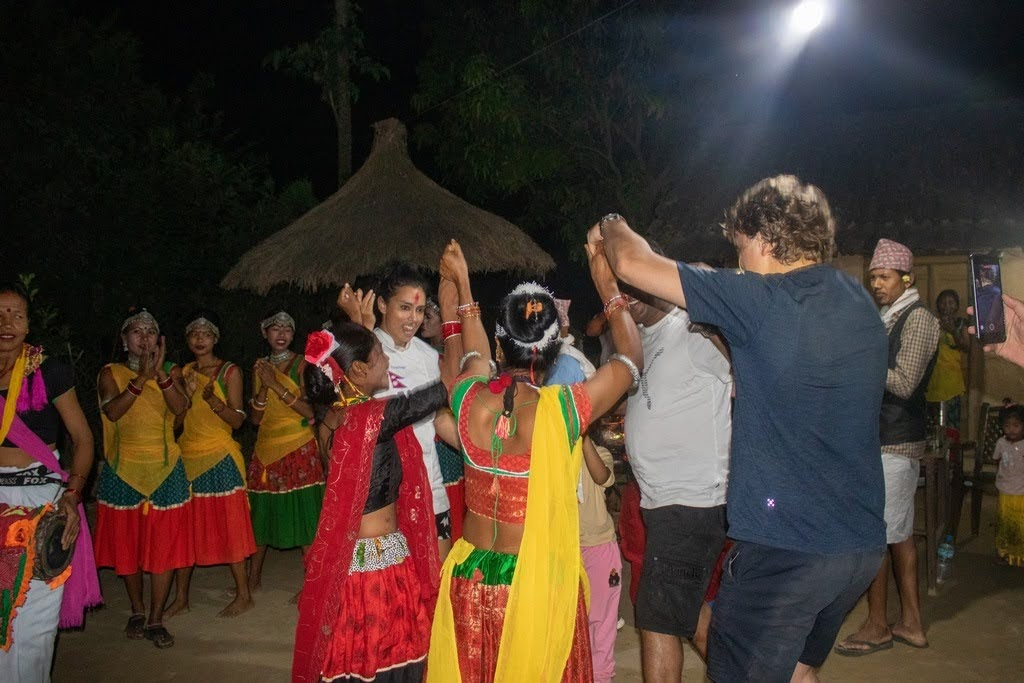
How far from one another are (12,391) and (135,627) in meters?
2.13

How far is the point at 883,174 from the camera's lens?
33.6 ft

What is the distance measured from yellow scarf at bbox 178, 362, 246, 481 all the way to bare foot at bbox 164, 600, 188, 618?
2.73 ft

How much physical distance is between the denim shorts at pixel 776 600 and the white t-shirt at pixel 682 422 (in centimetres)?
118

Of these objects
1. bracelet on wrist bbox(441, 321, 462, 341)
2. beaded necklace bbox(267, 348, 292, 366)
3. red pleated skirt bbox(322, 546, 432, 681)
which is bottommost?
red pleated skirt bbox(322, 546, 432, 681)

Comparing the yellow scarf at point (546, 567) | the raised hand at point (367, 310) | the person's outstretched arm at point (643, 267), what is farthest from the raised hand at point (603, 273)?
the raised hand at point (367, 310)

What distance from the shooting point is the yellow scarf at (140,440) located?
5.45 meters

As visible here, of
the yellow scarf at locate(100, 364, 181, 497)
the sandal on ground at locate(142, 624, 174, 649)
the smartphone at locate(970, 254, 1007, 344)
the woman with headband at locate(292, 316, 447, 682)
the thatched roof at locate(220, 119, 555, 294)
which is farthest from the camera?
the thatched roof at locate(220, 119, 555, 294)

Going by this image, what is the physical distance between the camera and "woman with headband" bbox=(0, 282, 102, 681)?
3.85 meters

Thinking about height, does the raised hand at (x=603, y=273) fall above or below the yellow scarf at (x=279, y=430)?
above

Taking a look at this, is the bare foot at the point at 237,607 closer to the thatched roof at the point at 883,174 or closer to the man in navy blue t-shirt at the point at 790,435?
the man in navy blue t-shirt at the point at 790,435

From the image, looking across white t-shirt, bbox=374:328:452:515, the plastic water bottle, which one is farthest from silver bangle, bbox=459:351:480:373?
the plastic water bottle

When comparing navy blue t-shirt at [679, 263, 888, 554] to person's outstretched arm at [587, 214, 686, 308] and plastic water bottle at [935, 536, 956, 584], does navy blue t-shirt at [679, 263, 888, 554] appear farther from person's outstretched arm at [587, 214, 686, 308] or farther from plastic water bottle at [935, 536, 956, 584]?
plastic water bottle at [935, 536, 956, 584]

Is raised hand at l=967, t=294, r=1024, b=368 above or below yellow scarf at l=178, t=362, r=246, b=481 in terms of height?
above

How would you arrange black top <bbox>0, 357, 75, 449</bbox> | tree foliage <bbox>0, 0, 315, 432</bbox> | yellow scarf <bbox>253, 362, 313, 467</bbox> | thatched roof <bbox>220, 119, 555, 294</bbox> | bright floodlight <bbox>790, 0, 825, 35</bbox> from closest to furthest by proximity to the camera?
1. black top <bbox>0, 357, 75, 449</bbox>
2. yellow scarf <bbox>253, 362, 313, 467</bbox>
3. thatched roof <bbox>220, 119, 555, 294</bbox>
4. tree foliage <bbox>0, 0, 315, 432</bbox>
5. bright floodlight <bbox>790, 0, 825, 35</bbox>
